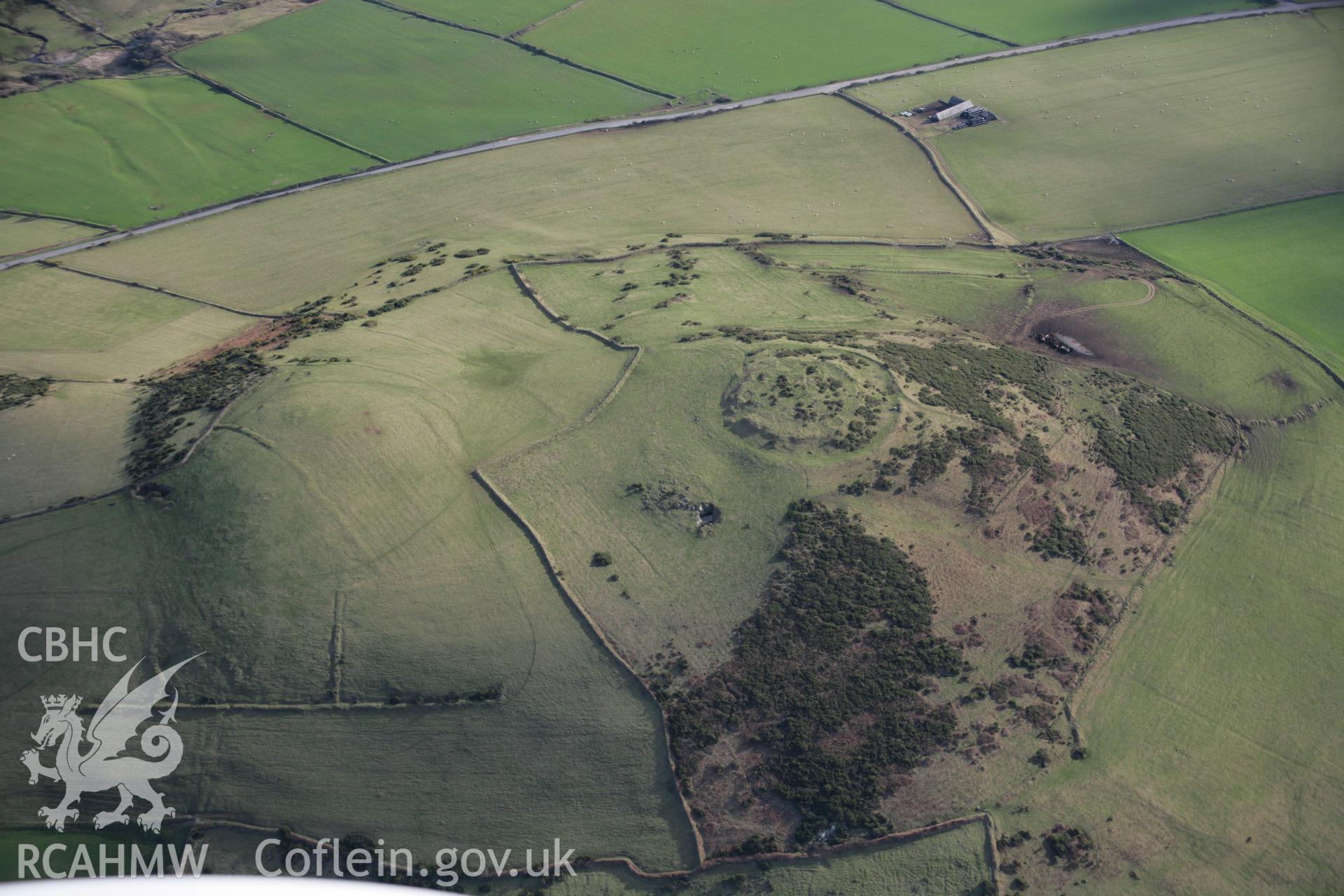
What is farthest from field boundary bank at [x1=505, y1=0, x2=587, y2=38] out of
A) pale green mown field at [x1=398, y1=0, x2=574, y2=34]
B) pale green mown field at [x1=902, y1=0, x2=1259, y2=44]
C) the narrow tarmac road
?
pale green mown field at [x1=902, y1=0, x2=1259, y2=44]

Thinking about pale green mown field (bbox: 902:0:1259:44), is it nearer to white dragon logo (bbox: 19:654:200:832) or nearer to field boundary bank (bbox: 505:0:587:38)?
field boundary bank (bbox: 505:0:587:38)

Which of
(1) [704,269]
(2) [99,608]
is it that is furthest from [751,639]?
(1) [704,269]

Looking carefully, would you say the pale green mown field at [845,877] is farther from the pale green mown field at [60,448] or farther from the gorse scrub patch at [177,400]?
the pale green mown field at [60,448]

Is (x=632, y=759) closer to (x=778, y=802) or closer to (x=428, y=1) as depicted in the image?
(x=778, y=802)

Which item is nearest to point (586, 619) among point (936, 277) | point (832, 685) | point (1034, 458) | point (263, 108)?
point (832, 685)

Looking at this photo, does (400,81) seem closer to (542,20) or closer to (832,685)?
(542,20)

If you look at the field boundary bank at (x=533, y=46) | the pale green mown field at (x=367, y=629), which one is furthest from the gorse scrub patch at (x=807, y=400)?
the field boundary bank at (x=533, y=46)
